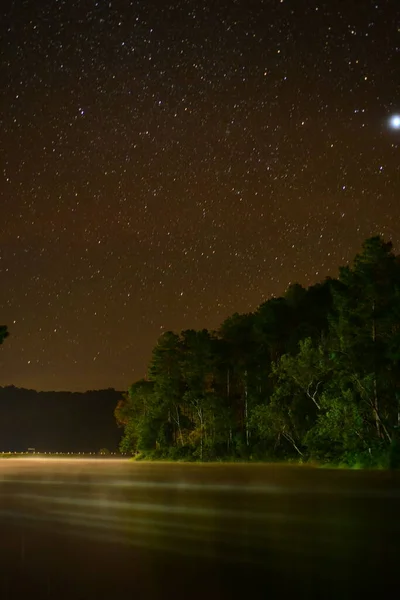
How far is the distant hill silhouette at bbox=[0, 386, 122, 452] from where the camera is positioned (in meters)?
156

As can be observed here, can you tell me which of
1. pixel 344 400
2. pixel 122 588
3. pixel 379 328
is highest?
pixel 379 328

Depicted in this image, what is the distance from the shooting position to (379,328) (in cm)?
4238

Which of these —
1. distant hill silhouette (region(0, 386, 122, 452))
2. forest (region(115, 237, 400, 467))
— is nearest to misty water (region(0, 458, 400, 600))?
forest (region(115, 237, 400, 467))

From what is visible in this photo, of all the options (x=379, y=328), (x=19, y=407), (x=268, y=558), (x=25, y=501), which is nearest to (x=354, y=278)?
(x=379, y=328)

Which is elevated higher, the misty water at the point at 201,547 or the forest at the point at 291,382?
the forest at the point at 291,382

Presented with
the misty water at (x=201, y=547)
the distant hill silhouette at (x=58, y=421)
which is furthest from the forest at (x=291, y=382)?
the distant hill silhouette at (x=58, y=421)

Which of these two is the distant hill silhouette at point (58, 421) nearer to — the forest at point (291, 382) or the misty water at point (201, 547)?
the forest at point (291, 382)

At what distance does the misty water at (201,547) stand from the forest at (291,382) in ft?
72.2

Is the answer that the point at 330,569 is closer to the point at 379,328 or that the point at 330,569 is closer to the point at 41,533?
the point at 41,533

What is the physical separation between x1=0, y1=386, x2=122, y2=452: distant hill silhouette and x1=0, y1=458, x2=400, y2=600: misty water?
128563 millimetres

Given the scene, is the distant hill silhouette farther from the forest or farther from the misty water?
the misty water

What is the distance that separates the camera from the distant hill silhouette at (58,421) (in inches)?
6137

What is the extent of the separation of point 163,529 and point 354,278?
105ft

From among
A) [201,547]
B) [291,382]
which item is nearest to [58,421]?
[291,382]
